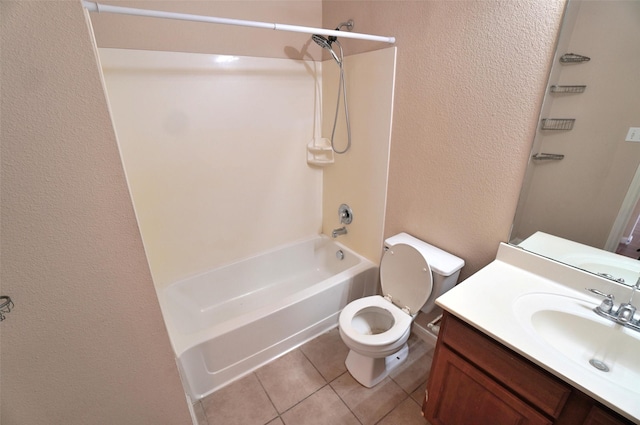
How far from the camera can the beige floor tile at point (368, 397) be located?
1514 mm

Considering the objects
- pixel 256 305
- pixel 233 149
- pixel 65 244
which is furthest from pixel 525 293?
pixel 233 149

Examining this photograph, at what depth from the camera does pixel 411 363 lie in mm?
1806

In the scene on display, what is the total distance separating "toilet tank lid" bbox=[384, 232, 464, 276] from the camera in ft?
4.95

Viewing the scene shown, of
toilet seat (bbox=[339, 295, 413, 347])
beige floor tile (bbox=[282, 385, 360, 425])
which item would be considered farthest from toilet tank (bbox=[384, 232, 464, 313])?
beige floor tile (bbox=[282, 385, 360, 425])

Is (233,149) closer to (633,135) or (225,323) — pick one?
(225,323)

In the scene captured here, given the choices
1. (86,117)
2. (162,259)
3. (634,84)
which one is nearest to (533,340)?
(634,84)

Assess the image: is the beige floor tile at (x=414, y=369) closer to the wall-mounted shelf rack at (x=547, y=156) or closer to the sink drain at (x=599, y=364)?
the sink drain at (x=599, y=364)

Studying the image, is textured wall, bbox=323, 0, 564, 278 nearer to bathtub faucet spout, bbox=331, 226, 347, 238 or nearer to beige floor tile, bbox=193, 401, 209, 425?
bathtub faucet spout, bbox=331, 226, 347, 238

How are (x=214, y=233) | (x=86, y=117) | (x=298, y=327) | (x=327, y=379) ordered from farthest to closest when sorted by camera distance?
(x=214, y=233) → (x=298, y=327) → (x=327, y=379) → (x=86, y=117)

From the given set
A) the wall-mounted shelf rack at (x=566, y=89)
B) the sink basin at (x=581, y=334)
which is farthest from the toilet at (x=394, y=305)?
the wall-mounted shelf rack at (x=566, y=89)

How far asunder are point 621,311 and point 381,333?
104 cm

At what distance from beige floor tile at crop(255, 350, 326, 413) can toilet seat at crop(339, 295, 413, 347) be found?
0.43 meters

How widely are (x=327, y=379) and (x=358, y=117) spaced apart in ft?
5.75

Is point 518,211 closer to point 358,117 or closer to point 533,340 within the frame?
point 533,340
